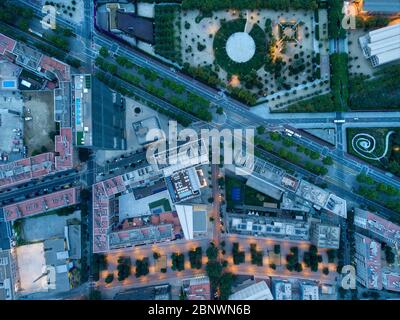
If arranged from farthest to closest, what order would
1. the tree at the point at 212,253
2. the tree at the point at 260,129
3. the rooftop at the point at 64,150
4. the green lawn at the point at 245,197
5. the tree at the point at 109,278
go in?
the green lawn at the point at 245,197 → the tree at the point at 260,129 → the tree at the point at 109,278 → the tree at the point at 212,253 → the rooftop at the point at 64,150

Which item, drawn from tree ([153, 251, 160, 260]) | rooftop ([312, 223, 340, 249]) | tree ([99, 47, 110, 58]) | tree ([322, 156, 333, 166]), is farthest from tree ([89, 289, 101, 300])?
tree ([322, 156, 333, 166])

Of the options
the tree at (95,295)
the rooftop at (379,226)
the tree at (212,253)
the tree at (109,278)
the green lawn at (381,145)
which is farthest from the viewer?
the green lawn at (381,145)

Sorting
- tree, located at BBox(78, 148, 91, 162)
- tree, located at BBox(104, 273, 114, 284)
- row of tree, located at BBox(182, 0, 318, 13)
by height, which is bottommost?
tree, located at BBox(104, 273, 114, 284)

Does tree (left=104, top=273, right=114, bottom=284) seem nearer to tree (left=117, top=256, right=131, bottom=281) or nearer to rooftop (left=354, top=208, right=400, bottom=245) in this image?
tree (left=117, top=256, right=131, bottom=281)

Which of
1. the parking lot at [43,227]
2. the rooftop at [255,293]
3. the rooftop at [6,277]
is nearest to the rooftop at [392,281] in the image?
the rooftop at [255,293]

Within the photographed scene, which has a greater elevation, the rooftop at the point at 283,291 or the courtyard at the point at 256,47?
the courtyard at the point at 256,47

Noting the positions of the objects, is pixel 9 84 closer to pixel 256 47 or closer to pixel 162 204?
pixel 162 204

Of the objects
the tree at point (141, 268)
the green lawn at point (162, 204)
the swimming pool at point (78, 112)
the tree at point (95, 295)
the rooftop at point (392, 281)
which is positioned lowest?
the tree at point (95, 295)

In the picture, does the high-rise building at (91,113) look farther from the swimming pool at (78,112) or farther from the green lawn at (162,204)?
the green lawn at (162,204)

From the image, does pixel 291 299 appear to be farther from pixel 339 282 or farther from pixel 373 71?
pixel 373 71

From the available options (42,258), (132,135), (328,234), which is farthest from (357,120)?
(42,258)
